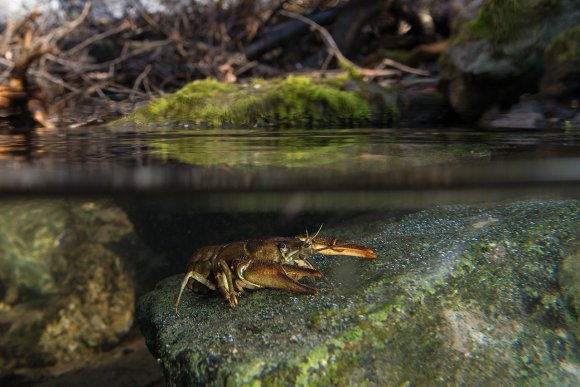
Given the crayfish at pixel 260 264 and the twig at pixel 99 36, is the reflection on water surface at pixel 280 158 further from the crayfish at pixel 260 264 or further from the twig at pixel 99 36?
the twig at pixel 99 36

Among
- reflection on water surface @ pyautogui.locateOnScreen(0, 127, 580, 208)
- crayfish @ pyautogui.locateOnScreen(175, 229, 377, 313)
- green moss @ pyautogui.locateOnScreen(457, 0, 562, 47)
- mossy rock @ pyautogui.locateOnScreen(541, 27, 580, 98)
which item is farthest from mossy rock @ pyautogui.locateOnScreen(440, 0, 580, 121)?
crayfish @ pyautogui.locateOnScreen(175, 229, 377, 313)

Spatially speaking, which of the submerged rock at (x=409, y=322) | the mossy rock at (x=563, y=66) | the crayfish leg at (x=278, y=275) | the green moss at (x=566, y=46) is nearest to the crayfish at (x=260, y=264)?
the crayfish leg at (x=278, y=275)

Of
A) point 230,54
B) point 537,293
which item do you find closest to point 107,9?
point 230,54

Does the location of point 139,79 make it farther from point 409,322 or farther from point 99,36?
point 409,322

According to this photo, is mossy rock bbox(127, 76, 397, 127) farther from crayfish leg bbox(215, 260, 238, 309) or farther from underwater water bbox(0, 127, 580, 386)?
crayfish leg bbox(215, 260, 238, 309)

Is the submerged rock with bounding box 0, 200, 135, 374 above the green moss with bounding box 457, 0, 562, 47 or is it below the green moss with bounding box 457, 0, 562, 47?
below

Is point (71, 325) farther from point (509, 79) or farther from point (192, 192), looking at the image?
point (509, 79)
